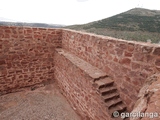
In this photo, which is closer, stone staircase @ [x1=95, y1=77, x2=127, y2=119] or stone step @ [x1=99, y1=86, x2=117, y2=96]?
stone staircase @ [x1=95, y1=77, x2=127, y2=119]

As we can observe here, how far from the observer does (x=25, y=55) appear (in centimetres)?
512

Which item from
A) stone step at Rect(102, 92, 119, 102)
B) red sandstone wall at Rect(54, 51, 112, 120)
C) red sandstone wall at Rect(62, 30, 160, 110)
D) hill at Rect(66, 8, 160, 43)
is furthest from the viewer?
hill at Rect(66, 8, 160, 43)

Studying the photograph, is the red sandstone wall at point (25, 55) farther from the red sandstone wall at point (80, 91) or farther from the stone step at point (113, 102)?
the stone step at point (113, 102)

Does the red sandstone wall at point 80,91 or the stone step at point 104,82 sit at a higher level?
the stone step at point 104,82

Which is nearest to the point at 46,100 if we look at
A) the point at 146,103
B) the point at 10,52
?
the point at 10,52

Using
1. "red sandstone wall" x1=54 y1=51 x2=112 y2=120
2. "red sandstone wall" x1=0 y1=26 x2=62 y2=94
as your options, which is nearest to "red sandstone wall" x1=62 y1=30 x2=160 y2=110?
"red sandstone wall" x1=54 y1=51 x2=112 y2=120

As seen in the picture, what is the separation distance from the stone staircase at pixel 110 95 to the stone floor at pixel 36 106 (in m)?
1.49

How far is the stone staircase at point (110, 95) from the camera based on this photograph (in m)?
2.59

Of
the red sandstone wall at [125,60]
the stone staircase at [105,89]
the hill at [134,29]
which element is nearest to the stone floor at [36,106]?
the stone staircase at [105,89]

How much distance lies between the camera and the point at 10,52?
4.84m

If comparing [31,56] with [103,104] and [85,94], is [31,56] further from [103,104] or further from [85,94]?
[103,104]

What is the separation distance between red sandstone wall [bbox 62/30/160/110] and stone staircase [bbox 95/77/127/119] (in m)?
0.12

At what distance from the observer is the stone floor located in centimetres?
377

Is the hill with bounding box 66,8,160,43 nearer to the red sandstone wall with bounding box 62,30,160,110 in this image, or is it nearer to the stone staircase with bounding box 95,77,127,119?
the red sandstone wall with bounding box 62,30,160,110
